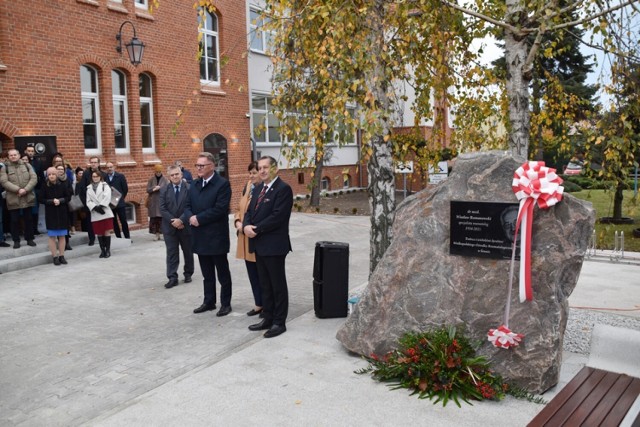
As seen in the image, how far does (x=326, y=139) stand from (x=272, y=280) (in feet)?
5.82

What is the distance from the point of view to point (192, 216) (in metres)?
7.51

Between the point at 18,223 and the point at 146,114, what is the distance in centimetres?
650

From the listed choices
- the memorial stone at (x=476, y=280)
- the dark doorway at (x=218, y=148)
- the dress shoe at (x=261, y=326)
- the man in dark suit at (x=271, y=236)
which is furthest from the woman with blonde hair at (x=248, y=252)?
the dark doorway at (x=218, y=148)

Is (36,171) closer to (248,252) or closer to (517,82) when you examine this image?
(248,252)

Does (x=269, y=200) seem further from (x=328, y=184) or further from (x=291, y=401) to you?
(x=328, y=184)

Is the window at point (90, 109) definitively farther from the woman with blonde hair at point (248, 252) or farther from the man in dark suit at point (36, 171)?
the woman with blonde hair at point (248, 252)

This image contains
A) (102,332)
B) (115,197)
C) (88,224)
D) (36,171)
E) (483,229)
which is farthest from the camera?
(88,224)


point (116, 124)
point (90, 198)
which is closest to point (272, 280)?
point (90, 198)

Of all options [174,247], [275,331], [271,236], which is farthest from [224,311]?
[174,247]

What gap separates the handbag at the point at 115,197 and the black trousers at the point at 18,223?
5.33 feet

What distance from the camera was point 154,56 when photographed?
16.9m

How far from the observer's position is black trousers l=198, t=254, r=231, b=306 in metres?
7.69

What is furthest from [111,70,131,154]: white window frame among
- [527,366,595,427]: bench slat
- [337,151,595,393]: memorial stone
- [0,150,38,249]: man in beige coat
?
[527,366,595,427]: bench slat

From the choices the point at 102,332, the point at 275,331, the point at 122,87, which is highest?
the point at 122,87
